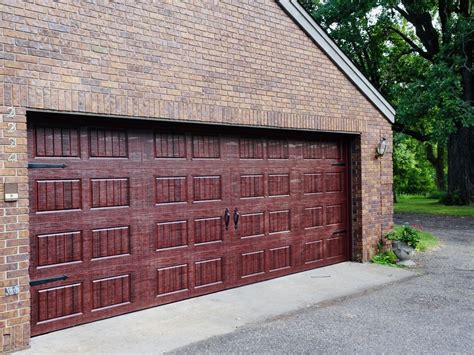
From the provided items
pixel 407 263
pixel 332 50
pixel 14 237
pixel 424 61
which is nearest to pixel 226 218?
pixel 14 237

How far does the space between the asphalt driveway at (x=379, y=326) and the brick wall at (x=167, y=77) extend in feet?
6.05

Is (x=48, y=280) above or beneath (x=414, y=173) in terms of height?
beneath

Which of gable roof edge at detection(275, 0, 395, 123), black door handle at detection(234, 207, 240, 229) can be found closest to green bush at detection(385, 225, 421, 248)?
gable roof edge at detection(275, 0, 395, 123)

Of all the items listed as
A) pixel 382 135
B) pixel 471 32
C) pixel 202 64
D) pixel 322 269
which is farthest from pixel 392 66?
pixel 202 64

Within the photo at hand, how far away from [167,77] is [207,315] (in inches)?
114

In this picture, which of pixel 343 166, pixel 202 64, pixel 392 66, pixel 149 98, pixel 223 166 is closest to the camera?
pixel 149 98

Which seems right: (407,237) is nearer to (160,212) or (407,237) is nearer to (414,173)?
(160,212)

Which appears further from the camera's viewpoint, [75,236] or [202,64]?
[202,64]

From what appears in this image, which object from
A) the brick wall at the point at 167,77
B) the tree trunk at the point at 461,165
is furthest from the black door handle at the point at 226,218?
the tree trunk at the point at 461,165

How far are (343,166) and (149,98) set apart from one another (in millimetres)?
4216

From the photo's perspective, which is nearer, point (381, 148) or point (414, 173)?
point (381, 148)

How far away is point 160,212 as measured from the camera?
570cm

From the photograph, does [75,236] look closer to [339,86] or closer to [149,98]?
[149,98]

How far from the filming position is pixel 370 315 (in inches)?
211
